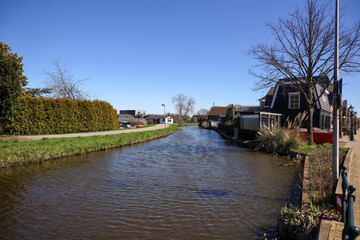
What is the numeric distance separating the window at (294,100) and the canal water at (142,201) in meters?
13.3

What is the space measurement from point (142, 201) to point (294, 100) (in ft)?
66.3

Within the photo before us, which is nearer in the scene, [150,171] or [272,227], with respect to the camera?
[272,227]

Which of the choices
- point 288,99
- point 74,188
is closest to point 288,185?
point 74,188

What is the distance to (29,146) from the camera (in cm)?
1188

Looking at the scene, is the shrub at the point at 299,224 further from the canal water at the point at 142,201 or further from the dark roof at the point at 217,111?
the dark roof at the point at 217,111

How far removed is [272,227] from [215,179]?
3.62 meters

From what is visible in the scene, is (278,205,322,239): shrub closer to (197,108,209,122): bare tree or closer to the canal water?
the canal water

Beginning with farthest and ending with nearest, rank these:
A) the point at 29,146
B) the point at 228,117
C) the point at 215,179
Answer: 1. the point at 228,117
2. the point at 29,146
3. the point at 215,179

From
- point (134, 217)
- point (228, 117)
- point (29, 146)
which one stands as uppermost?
point (228, 117)

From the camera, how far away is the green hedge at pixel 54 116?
1853cm

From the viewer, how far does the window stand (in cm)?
2153

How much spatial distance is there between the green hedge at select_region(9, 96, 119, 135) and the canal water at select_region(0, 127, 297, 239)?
1055 cm

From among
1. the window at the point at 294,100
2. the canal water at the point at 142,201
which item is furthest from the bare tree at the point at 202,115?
the canal water at the point at 142,201

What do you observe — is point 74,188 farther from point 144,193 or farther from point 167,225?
point 167,225
